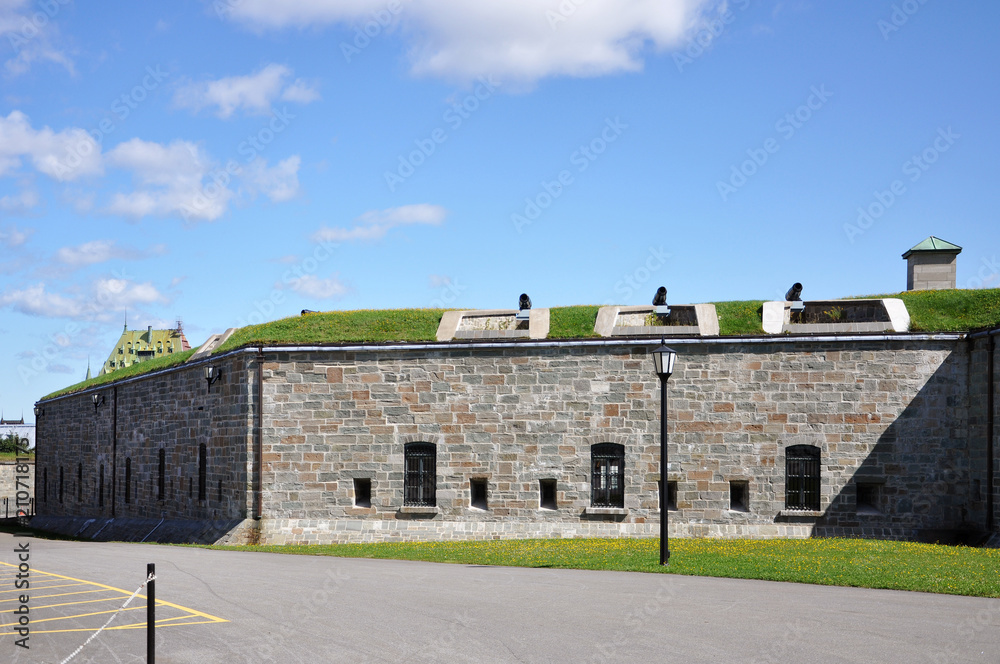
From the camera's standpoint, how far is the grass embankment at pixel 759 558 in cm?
1191

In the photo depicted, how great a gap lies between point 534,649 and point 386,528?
13.3 metres

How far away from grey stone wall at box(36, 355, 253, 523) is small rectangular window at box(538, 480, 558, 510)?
729cm

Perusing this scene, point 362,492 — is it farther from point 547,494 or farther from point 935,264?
point 935,264

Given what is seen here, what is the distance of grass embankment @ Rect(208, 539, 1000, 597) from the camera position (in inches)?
469

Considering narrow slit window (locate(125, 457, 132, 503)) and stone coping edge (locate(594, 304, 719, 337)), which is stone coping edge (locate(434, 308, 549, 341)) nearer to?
stone coping edge (locate(594, 304, 719, 337))

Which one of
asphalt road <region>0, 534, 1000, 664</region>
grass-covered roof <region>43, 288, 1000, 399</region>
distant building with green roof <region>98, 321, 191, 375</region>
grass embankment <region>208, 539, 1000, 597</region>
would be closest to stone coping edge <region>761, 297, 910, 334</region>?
grass-covered roof <region>43, 288, 1000, 399</region>

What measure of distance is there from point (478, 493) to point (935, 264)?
1477 centimetres

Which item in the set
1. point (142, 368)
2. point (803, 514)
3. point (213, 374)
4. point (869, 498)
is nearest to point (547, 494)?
point (803, 514)

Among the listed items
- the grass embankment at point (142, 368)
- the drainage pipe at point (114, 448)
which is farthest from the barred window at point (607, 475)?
the drainage pipe at point (114, 448)

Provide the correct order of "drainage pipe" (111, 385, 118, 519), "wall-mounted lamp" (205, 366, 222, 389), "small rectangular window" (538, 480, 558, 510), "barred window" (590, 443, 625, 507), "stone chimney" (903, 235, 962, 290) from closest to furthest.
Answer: "barred window" (590, 443, 625, 507), "small rectangular window" (538, 480, 558, 510), "wall-mounted lamp" (205, 366, 222, 389), "stone chimney" (903, 235, 962, 290), "drainage pipe" (111, 385, 118, 519)

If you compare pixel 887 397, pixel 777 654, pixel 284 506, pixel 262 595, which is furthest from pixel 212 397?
pixel 777 654

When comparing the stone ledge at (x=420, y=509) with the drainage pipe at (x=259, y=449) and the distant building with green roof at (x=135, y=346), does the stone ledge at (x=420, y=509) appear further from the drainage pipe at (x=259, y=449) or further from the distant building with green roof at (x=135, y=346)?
the distant building with green roof at (x=135, y=346)

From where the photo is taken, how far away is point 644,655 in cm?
777

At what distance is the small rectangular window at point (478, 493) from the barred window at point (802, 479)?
7.10 m
